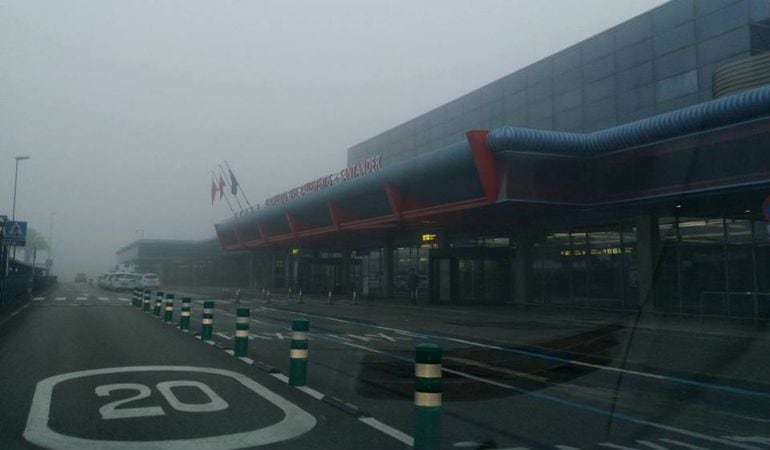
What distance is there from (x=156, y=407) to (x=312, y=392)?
7.06 ft

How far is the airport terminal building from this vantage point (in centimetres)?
2198

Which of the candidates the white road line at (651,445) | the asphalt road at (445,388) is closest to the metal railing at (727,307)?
the asphalt road at (445,388)

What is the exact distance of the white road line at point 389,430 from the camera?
23.3 feet

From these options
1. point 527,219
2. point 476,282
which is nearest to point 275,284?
point 476,282

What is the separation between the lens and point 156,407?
8445 millimetres

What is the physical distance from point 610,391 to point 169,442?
6.37 meters

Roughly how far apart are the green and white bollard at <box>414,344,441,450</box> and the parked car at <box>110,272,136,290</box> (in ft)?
185

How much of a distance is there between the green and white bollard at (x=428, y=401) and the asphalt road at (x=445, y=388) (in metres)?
0.64

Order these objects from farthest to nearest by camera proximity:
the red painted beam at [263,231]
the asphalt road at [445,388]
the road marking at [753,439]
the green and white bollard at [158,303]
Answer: the red painted beam at [263,231] → the green and white bollard at [158,303] → the asphalt road at [445,388] → the road marking at [753,439]

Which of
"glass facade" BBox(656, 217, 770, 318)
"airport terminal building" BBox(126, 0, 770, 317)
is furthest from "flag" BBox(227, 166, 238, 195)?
"glass facade" BBox(656, 217, 770, 318)

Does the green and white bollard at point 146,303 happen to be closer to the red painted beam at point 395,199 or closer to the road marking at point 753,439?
the red painted beam at point 395,199

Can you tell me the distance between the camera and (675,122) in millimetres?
21391

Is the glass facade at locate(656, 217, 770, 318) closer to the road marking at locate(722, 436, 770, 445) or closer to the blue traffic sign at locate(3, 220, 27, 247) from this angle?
the road marking at locate(722, 436, 770, 445)

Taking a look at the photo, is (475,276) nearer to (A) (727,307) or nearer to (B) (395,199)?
(B) (395,199)
